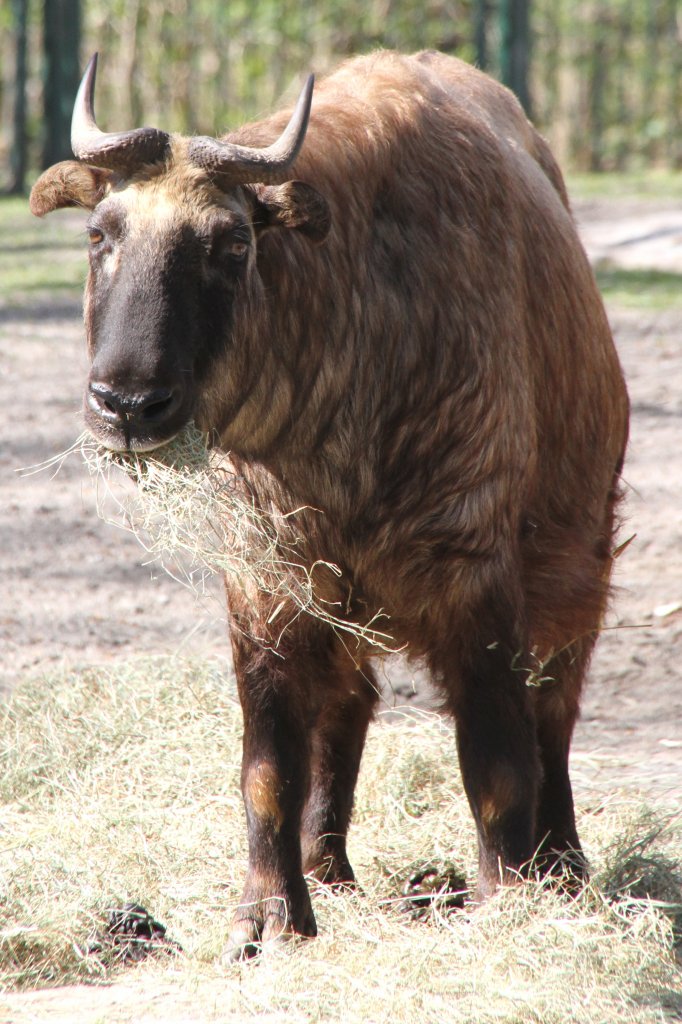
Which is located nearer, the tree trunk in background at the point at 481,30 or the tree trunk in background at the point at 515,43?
the tree trunk in background at the point at 515,43

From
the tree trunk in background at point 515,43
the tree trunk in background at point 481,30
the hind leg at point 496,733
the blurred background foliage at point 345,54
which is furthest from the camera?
the blurred background foliage at point 345,54

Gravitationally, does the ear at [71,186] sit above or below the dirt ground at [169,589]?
above

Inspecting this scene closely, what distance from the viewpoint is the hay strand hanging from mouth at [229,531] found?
3279 mm

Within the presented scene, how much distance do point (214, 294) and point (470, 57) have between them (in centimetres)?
1549

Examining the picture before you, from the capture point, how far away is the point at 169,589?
632 centimetres

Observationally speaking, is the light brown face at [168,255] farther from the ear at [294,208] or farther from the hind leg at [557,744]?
the hind leg at [557,744]

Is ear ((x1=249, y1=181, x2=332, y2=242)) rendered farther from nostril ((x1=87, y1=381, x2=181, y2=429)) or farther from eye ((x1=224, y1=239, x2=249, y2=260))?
nostril ((x1=87, y1=381, x2=181, y2=429))

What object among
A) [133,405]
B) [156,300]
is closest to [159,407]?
[133,405]

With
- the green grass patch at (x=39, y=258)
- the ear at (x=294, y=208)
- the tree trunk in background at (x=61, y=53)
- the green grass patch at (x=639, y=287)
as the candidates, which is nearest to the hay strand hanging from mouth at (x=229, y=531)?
the ear at (x=294, y=208)

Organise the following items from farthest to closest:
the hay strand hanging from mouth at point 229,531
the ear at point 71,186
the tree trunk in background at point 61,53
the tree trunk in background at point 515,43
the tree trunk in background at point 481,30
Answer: the tree trunk in background at point 61,53 < the tree trunk in background at point 481,30 < the tree trunk in background at point 515,43 < the ear at point 71,186 < the hay strand hanging from mouth at point 229,531

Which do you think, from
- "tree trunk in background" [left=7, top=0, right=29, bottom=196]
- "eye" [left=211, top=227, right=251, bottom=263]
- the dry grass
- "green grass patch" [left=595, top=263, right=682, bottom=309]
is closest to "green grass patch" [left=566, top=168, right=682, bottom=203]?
"green grass patch" [left=595, top=263, right=682, bottom=309]

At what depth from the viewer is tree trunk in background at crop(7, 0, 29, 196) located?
15406 millimetres

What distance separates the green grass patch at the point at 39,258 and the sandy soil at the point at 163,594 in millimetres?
2005

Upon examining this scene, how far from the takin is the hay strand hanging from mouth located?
0.04m
